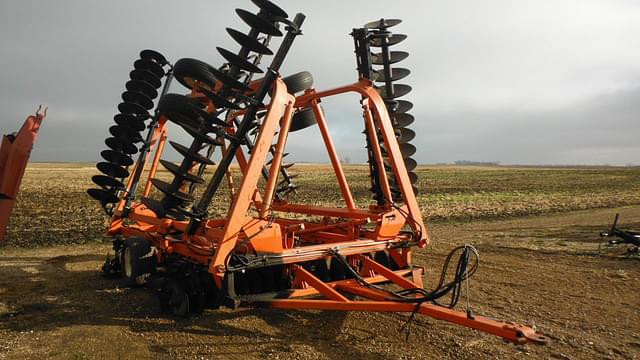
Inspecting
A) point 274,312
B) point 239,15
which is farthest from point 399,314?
point 239,15

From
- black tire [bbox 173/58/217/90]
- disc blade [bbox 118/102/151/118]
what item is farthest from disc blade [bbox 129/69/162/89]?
black tire [bbox 173/58/217/90]

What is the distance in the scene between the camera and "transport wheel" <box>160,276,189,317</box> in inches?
235

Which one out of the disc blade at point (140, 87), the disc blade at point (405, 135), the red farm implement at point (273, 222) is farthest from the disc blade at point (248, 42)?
the disc blade at point (140, 87)

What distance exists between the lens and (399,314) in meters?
6.15

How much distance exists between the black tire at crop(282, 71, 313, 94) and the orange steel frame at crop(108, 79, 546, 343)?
21 cm

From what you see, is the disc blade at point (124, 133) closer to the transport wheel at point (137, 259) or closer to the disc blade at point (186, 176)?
the transport wheel at point (137, 259)

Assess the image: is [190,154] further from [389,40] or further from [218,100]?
[389,40]

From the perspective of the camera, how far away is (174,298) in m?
6.10

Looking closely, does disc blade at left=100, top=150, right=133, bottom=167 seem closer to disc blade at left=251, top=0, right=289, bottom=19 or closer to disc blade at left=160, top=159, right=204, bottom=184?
disc blade at left=160, top=159, right=204, bottom=184

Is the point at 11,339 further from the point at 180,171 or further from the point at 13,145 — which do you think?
the point at 13,145

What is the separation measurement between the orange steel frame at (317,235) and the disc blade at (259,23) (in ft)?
2.05

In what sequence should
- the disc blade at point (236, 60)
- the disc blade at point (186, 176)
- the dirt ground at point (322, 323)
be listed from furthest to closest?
the disc blade at point (186, 176) < the disc blade at point (236, 60) < the dirt ground at point (322, 323)

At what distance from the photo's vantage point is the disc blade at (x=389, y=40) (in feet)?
26.5

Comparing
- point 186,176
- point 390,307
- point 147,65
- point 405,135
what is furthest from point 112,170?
point 390,307
